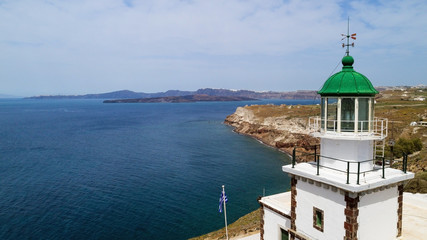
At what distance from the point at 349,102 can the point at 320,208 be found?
12.9 feet

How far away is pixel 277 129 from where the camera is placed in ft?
238

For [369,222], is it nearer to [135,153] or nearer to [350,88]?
[350,88]

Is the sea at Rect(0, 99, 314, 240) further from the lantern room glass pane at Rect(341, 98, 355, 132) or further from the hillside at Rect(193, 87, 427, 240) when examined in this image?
the lantern room glass pane at Rect(341, 98, 355, 132)

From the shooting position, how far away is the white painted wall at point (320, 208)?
33.0ft

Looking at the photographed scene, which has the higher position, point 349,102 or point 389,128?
point 349,102

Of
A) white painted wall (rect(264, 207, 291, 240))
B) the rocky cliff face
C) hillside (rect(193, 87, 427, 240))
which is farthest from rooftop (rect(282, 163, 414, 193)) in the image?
the rocky cliff face

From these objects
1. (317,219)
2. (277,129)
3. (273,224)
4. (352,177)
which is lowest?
(277,129)

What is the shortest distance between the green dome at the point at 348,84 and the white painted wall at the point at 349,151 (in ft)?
5.62

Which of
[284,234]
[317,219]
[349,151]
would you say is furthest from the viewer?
[284,234]

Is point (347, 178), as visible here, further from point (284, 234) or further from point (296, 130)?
point (296, 130)

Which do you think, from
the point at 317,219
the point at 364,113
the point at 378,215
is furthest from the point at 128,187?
the point at 364,113

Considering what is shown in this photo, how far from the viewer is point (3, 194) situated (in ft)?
114

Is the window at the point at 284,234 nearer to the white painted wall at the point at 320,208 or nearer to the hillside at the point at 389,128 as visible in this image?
the white painted wall at the point at 320,208

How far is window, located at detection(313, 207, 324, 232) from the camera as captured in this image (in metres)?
10.7
